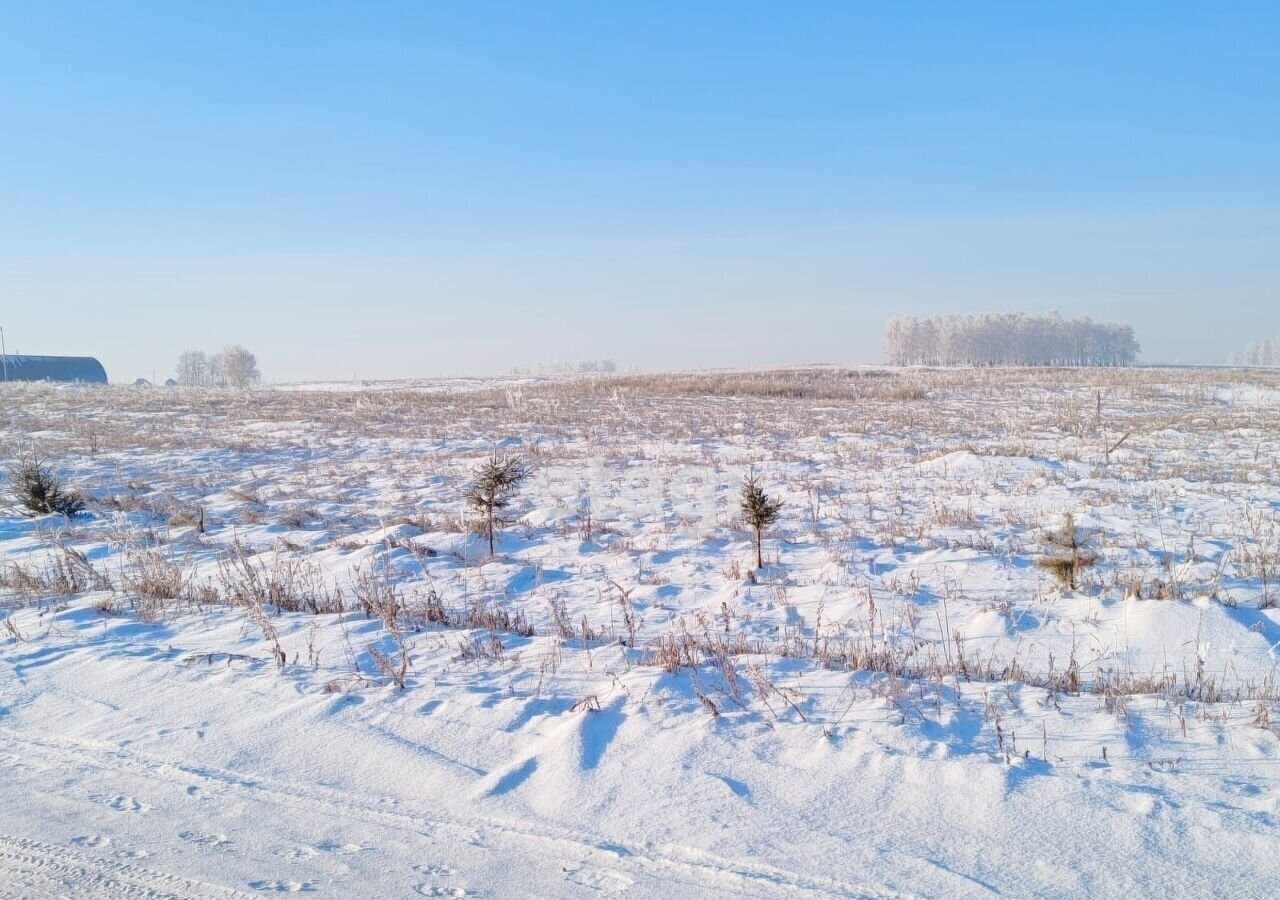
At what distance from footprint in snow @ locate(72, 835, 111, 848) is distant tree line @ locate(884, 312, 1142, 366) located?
13819 cm

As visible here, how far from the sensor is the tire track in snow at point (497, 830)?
301 centimetres

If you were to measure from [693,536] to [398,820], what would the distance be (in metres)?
6.78

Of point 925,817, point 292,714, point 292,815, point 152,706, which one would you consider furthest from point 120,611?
point 925,817

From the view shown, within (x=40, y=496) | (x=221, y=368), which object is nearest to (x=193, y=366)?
(x=221, y=368)

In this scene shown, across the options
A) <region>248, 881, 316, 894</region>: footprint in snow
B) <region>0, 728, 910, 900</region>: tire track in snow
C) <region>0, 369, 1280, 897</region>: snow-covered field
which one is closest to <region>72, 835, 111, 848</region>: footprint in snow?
<region>0, 369, 1280, 897</region>: snow-covered field

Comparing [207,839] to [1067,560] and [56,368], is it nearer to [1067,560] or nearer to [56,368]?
[1067,560]

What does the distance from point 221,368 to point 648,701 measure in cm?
11267

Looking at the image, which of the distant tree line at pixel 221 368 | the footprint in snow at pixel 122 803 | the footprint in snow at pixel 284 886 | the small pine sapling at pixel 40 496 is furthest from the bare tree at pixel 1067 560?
the distant tree line at pixel 221 368

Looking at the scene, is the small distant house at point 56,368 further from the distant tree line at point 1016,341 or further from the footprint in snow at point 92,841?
the distant tree line at point 1016,341

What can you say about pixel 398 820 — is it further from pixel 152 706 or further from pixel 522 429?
pixel 522 429

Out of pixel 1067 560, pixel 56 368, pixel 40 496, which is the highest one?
pixel 56 368

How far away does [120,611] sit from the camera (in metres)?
6.72

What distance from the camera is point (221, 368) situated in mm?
101875

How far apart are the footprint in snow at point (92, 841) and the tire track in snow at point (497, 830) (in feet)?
1.66
